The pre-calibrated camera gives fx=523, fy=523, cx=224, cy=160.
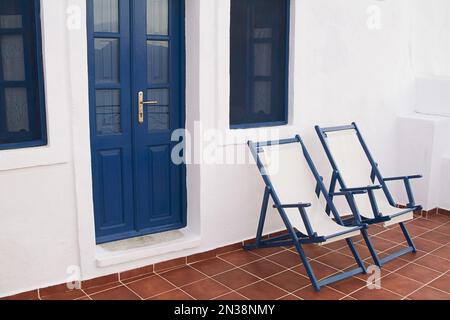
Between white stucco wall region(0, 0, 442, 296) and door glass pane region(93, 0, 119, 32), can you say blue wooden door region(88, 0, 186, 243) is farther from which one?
white stucco wall region(0, 0, 442, 296)

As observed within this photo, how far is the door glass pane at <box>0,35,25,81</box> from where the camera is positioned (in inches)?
136

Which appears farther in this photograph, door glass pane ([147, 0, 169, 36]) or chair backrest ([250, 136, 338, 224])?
chair backrest ([250, 136, 338, 224])

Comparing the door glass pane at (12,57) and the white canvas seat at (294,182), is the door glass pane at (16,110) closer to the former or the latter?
the door glass pane at (12,57)

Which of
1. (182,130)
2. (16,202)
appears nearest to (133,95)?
(182,130)

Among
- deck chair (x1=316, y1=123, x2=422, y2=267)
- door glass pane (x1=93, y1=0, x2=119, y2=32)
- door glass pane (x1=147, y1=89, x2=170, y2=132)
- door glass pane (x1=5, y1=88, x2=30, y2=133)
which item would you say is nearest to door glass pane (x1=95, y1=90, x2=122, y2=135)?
door glass pane (x1=147, y1=89, x2=170, y2=132)

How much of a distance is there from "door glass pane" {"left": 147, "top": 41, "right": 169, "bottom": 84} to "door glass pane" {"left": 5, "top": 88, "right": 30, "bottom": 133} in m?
1.04

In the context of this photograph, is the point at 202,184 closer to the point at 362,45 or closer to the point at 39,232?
the point at 39,232

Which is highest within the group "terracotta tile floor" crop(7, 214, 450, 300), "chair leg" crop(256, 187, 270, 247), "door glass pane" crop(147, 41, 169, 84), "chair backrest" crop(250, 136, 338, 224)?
"door glass pane" crop(147, 41, 169, 84)

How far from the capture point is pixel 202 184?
4.36 m

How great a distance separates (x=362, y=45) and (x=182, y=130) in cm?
221

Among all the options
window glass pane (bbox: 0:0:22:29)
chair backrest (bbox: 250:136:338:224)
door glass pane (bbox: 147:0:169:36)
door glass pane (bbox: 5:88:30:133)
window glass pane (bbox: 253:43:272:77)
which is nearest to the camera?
window glass pane (bbox: 0:0:22:29)

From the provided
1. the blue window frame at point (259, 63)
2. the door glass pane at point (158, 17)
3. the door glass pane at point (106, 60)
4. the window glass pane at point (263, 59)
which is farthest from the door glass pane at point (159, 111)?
the window glass pane at point (263, 59)

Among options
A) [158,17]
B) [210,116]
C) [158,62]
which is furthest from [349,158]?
[158,17]

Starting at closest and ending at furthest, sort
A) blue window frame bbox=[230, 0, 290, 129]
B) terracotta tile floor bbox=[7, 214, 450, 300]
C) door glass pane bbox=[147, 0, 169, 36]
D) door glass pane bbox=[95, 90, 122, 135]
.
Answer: terracotta tile floor bbox=[7, 214, 450, 300] → door glass pane bbox=[95, 90, 122, 135] → door glass pane bbox=[147, 0, 169, 36] → blue window frame bbox=[230, 0, 290, 129]
